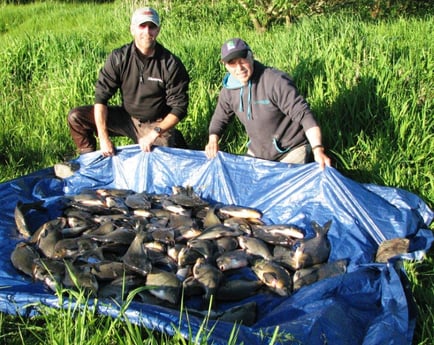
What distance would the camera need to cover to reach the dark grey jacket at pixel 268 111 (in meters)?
3.98

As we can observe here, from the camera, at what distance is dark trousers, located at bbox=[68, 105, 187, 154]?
5258 mm

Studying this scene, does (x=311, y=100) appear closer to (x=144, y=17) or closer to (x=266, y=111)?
(x=266, y=111)

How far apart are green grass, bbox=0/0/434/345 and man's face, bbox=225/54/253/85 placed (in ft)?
3.81

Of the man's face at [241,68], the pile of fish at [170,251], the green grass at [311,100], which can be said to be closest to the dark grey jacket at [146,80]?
the green grass at [311,100]

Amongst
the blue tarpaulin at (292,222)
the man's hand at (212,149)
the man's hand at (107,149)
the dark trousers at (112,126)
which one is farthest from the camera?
the dark trousers at (112,126)

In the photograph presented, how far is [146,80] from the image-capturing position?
5.01m

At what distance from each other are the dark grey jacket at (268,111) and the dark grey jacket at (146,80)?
2.33 ft

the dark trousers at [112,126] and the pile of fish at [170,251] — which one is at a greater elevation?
the dark trousers at [112,126]

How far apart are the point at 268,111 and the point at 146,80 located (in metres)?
1.48

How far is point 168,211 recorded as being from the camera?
4.12 metres

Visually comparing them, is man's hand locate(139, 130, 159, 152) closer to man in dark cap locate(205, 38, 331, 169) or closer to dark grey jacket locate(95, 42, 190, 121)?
dark grey jacket locate(95, 42, 190, 121)

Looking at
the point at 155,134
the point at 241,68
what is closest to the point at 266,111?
the point at 241,68

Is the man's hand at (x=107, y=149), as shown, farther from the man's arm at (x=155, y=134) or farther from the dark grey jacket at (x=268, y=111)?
the dark grey jacket at (x=268, y=111)

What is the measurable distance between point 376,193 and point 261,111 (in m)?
1.15
